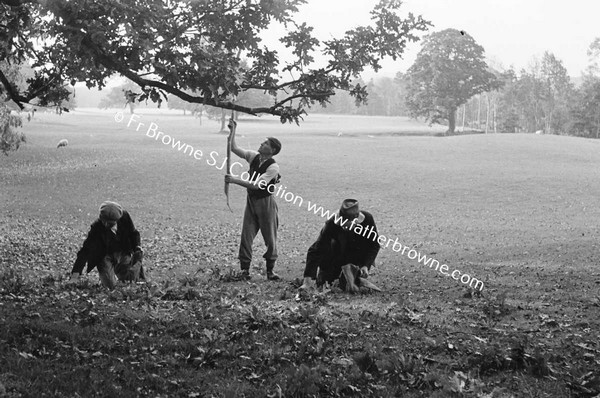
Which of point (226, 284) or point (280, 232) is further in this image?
point (280, 232)

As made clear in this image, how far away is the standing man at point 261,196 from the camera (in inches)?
459

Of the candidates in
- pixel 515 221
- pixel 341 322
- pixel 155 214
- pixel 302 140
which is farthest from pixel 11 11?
pixel 302 140

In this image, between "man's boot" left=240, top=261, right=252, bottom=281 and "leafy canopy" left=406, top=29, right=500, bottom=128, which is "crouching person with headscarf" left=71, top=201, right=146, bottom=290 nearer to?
"man's boot" left=240, top=261, right=252, bottom=281

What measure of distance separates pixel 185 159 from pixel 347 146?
1340 centimetres

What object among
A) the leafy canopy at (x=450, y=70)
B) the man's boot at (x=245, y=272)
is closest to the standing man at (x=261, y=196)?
the man's boot at (x=245, y=272)

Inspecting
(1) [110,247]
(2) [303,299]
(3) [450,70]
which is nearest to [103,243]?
(1) [110,247]

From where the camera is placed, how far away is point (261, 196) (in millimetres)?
11930

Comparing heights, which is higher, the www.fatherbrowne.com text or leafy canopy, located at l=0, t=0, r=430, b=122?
leafy canopy, located at l=0, t=0, r=430, b=122

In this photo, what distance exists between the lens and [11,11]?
10.5 metres

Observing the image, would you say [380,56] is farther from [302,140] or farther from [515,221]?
[302,140]

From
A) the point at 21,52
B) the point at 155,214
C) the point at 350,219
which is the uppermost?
the point at 21,52

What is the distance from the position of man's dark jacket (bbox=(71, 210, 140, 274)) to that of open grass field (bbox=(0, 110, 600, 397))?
0.42 metres

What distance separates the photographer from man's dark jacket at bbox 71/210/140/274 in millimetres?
10172

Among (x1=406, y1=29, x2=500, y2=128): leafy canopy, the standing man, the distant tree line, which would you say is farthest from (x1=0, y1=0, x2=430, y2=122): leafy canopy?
(x1=406, y1=29, x2=500, y2=128): leafy canopy
